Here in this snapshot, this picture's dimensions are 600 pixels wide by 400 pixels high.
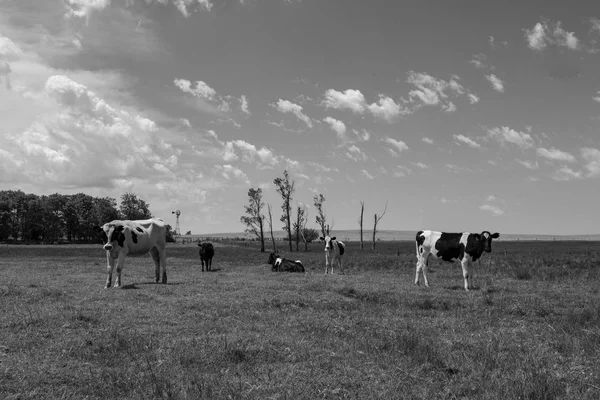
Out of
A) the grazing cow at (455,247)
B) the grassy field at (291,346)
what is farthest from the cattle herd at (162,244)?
the grassy field at (291,346)

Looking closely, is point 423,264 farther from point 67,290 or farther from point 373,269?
point 67,290

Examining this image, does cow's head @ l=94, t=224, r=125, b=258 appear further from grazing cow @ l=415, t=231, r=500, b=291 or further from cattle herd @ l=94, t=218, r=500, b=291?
grazing cow @ l=415, t=231, r=500, b=291

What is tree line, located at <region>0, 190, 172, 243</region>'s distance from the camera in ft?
409

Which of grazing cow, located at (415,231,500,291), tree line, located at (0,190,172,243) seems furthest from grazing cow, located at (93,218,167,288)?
tree line, located at (0,190,172,243)

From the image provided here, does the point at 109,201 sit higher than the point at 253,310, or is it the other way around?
the point at 109,201

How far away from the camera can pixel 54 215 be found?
420 ft

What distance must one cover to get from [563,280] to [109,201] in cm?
13207

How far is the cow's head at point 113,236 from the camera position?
1908cm

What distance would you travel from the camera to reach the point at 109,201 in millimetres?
137500

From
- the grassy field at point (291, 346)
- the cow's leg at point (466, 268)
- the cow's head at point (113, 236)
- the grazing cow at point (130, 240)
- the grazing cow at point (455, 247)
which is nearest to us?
the grassy field at point (291, 346)

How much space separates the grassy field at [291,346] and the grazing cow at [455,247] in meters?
5.43

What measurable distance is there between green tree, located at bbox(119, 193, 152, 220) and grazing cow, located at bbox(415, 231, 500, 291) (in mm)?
111982

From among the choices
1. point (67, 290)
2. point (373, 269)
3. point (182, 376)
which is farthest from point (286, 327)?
point (373, 269)

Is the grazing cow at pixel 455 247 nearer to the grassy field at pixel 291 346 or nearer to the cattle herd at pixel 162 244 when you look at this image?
the cattle herd at pixel 162 244
